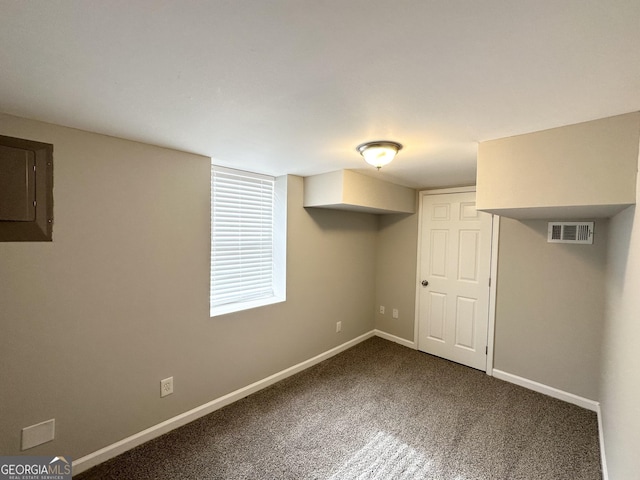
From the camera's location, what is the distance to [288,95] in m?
1.22

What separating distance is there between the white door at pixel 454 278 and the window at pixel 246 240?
1878mm

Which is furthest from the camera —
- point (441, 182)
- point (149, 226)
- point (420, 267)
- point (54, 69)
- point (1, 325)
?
point (420, 267)

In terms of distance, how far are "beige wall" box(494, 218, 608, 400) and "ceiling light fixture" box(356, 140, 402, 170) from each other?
1.80 m

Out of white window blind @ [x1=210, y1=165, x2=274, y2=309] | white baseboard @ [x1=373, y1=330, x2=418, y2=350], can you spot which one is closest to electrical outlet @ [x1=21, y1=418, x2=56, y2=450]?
white window blind @ [x1=210, y1=165, x2=274, y2=309]

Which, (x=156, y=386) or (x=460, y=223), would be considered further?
(x=460, y=223)

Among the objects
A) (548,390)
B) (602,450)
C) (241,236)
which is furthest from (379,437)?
(241,236)

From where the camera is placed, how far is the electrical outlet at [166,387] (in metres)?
2.03

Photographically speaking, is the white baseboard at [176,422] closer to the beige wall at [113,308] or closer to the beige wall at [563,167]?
the beige wall at [113,308]

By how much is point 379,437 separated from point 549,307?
1960 mm

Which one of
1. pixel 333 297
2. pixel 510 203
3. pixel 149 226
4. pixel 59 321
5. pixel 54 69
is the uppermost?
pixel 54 69

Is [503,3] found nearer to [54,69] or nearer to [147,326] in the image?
[54,69]

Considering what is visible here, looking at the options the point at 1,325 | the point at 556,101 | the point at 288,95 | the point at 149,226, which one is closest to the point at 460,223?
the point at 556,101

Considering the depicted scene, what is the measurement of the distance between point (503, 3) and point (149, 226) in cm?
211

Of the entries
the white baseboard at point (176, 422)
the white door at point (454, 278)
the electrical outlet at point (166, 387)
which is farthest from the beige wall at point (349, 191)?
the electrical outlet at point (166, 387)
